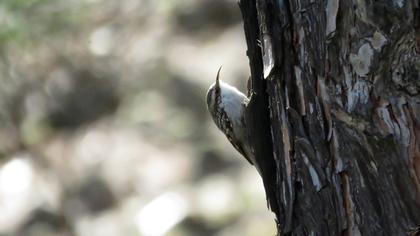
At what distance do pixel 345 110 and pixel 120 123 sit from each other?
7323 millimetres

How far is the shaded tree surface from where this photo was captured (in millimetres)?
2543

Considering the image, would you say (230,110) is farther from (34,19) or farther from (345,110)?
(34,19)

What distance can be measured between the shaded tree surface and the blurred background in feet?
14.8

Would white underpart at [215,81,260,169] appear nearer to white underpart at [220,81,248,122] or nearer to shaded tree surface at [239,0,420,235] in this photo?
white underpart at [220,81,248,122]

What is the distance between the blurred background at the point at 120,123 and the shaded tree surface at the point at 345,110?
14.8ft


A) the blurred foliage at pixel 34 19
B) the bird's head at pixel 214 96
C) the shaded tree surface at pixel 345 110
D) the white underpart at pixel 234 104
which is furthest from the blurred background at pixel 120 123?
the shaded tree surface at pixel 345 110

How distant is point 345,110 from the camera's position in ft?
8.57

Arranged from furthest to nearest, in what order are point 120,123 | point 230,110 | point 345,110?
point 120,123 → point 230,110 → point 345,110

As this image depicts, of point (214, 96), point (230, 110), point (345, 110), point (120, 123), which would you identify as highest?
point (120, 123)

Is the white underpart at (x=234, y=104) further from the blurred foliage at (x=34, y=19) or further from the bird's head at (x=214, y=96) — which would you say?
the blurred foliage at (x=34, y=19)

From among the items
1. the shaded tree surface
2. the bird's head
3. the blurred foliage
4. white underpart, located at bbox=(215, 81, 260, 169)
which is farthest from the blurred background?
the shaded tree surface

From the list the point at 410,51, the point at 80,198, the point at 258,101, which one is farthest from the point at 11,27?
the point at 410,51

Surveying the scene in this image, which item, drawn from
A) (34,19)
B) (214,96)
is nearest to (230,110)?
(214,96)

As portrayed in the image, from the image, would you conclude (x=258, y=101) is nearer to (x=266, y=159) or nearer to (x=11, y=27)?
(x=266, y=159)
